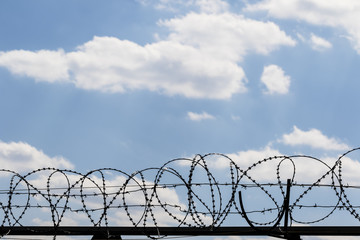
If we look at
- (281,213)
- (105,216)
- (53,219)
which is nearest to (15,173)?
(53,219)

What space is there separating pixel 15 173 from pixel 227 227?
547 cm

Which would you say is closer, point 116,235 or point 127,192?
point 127,192

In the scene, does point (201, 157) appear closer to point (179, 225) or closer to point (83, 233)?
point (179, 225)

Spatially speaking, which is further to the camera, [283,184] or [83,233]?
[83,233]

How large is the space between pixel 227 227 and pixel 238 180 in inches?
54.1

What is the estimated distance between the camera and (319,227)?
15305 millimetres

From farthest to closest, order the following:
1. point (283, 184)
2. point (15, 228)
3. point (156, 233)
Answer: point (15, 228) < point (156, 233) < point (283, 184)

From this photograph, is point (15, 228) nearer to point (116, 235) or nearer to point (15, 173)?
point (15, 173)

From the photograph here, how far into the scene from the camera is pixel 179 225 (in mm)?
15484

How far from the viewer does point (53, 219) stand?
642 inches

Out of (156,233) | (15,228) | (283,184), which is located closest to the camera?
(283,184)

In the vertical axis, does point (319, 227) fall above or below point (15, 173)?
below

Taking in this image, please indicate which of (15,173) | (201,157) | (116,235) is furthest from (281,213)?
(15,173)

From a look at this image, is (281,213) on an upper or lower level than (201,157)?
lower
